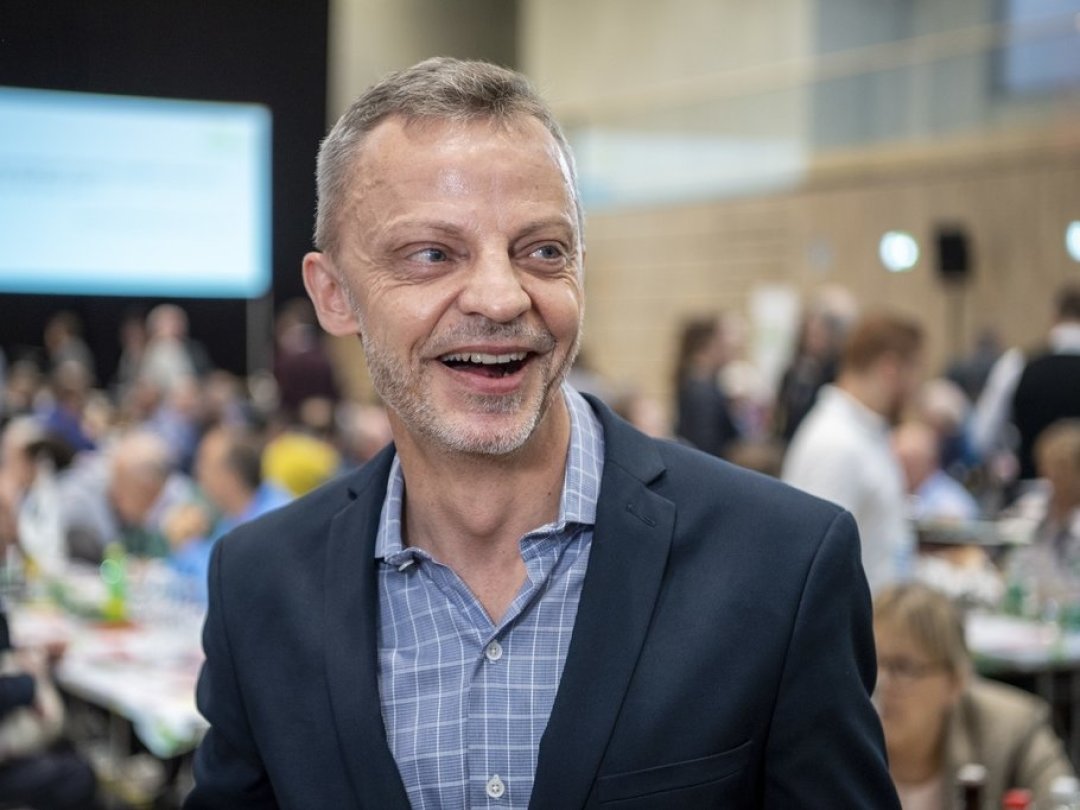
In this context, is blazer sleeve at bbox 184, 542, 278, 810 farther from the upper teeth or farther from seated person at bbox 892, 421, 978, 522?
seated person at bbox 892, 421, 978, 522

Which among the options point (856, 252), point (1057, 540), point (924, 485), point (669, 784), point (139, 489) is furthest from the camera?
point (856, 252)

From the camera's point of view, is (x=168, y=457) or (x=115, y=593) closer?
(x=115, y=593)

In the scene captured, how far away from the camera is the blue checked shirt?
1.42 metres

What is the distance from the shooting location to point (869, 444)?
452cm

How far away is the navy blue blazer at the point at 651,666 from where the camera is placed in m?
1.35

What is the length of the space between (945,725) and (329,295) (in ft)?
6.75

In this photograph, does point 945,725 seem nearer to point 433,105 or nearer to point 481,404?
point 481,404

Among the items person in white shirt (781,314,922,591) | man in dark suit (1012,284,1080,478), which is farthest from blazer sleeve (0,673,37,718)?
man in dark suit (1012,284,1080,478)

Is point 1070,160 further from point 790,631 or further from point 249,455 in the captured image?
point 790,631

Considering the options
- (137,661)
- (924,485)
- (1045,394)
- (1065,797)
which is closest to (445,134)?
(1065,797)

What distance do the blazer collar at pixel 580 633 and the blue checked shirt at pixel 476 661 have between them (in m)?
0.03

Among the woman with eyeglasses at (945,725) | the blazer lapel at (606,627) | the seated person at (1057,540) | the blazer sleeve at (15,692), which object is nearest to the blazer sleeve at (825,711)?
the blazer lapel at (606,627)

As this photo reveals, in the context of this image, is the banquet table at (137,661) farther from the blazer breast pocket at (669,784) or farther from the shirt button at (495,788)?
the blazer breast pocket at (669,784)

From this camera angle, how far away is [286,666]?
1.49m
